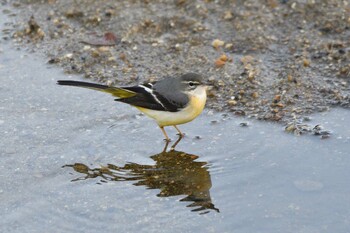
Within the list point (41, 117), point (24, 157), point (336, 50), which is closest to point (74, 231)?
point (24, 157)

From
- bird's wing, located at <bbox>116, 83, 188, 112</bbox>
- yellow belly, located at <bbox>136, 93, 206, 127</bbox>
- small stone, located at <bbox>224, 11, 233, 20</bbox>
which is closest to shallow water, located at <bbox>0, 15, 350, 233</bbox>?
yellow belly, located at <bbox>136, 93, 206, 127</bbox>

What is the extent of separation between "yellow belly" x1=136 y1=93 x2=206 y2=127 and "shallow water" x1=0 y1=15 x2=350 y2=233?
10.3 inches

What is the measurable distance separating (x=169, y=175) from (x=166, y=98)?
1.11 meters

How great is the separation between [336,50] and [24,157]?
14.4 feet

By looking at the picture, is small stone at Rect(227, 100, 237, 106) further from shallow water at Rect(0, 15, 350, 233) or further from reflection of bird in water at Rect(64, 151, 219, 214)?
reflection of bird in water at Rect(64, 151, 219, 214)

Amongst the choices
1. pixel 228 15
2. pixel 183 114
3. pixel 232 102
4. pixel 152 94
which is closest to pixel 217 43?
pixel 228 15

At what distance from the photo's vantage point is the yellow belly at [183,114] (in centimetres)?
732

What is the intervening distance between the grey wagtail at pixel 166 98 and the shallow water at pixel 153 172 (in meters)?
0.30

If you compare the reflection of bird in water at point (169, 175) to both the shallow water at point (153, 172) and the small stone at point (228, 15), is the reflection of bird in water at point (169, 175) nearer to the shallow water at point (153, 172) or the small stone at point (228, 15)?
the shallow water at point (153, 172)

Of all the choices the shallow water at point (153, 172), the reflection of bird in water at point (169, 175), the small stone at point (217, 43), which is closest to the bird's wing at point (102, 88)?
the shallow water at point (153, 172)

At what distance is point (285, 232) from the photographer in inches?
223

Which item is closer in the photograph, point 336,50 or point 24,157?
point 24,157

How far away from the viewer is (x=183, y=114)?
7.34m

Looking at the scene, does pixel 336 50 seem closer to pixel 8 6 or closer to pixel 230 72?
pixel 230 72
